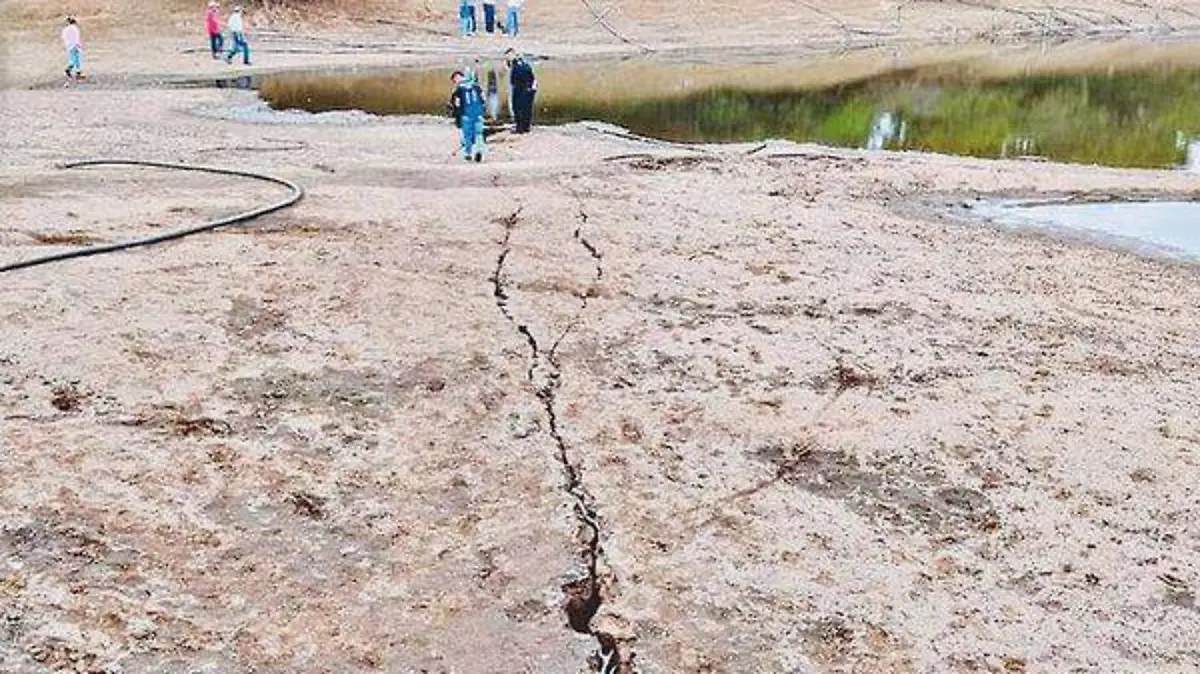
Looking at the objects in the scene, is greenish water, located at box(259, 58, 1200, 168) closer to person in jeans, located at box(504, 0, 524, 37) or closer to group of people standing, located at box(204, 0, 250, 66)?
group of people standing, located at box(204, 0, 250, 66)

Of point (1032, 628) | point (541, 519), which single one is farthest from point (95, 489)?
point (1032, 628)

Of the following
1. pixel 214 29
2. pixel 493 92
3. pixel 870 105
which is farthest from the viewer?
pixel 214 29

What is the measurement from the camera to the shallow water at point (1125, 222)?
12.6m

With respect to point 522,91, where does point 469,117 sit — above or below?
below

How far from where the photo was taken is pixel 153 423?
6273 millimetres

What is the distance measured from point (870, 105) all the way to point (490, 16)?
1565 centimetres

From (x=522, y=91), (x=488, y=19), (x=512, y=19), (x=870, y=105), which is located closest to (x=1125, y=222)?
(x=522, y=91)

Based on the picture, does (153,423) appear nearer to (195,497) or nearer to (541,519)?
(195,497)

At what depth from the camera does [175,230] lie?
10000 mm

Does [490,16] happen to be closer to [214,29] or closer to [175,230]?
[214,29]

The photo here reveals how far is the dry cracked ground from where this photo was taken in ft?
15.8

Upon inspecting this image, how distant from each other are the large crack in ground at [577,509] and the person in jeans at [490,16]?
28686 millimetres

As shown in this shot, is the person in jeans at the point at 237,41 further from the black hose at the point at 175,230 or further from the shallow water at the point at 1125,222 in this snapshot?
the shallow water at the point at 1125,222

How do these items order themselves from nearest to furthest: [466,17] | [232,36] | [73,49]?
[73,49], [232,36], [466,17]
